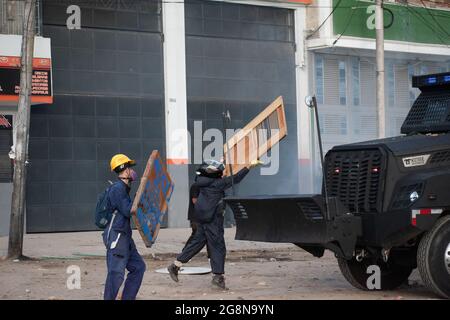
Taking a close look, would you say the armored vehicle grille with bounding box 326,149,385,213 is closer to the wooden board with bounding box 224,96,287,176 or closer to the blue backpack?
the blue backpack

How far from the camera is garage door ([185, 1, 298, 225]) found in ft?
78.1

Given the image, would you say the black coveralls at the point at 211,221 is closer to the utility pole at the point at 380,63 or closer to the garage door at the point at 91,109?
the garage door at the point at 91,109

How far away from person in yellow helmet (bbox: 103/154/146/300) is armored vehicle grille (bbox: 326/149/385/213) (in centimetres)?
274

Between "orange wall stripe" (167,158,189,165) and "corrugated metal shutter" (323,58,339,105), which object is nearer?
"orange wall stripe" (167,158,189,165)

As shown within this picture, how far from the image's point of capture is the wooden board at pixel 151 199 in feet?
42.3

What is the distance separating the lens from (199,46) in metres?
23.8

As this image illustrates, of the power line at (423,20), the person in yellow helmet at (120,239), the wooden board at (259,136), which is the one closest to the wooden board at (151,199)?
the person in yellow helmet at (120,239)

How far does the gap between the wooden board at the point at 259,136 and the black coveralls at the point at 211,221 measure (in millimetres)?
9338

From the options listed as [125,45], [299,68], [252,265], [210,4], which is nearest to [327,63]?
[299,68]

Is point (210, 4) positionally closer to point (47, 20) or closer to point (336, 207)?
point (47, 20)

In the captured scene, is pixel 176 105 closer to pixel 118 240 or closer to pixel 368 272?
pixel 368 272

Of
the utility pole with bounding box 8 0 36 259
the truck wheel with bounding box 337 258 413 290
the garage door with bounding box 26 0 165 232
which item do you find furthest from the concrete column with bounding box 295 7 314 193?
the truck wheel with bounding box 337 258 413 290

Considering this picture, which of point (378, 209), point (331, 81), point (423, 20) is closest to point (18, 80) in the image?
point (331, 81)

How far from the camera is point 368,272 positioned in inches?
470
